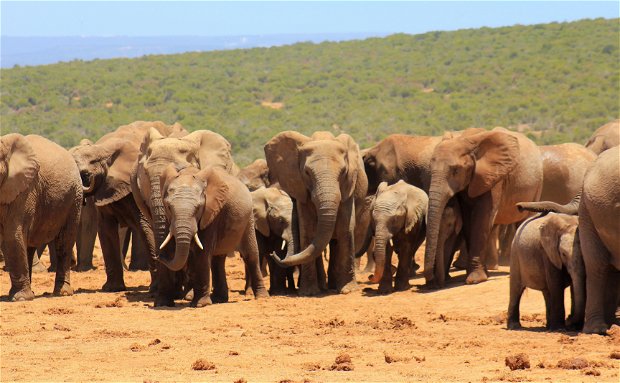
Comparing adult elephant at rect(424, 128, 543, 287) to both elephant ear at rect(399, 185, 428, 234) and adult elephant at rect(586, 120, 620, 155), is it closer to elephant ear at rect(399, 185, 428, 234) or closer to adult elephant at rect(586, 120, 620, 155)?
elephant ear at rect(399, 185, 428, 234)

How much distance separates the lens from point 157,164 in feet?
47.5

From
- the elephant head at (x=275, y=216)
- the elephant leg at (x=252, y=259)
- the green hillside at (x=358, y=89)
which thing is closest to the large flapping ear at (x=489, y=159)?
the elephant head at (x=275, y=216)

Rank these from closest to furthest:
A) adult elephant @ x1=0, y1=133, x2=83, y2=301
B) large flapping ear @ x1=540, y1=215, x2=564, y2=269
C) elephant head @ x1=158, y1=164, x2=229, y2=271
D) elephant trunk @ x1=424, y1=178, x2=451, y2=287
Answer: large flapping ear @ x1=540, y1=215, x2=564, y2=269, elephant head @ x1=158, y1=164, x2=229, y2=271, adult elephant @ x1=0, y1=133, x2=83, y2=301, elephant trunk @ x1=424, y1=178, x2=451, y2=287

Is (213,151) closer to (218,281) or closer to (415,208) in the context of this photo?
(218,281)

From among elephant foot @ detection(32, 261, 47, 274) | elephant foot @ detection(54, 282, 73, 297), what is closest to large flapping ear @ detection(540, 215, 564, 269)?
elephant foot @ detection(54, 282, 73, 297)

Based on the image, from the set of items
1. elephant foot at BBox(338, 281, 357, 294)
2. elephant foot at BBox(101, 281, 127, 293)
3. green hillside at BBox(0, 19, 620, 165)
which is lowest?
green hillside at BBox(0, 19, 620, 165)

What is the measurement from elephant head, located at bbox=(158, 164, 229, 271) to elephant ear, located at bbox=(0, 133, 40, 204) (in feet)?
5.54

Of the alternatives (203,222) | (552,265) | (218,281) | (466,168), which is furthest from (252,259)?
(552,265)

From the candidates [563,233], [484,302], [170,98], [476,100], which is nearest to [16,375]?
[563,233]

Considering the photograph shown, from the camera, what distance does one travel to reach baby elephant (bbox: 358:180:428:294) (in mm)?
14984

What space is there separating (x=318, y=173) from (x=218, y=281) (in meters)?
1.75

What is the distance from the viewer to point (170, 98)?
6462cm

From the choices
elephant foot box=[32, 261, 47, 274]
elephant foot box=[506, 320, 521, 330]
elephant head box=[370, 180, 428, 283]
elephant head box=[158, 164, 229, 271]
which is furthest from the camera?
elephant foot box=[32, 261, 47, 274]

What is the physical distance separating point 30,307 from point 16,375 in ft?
13.9
